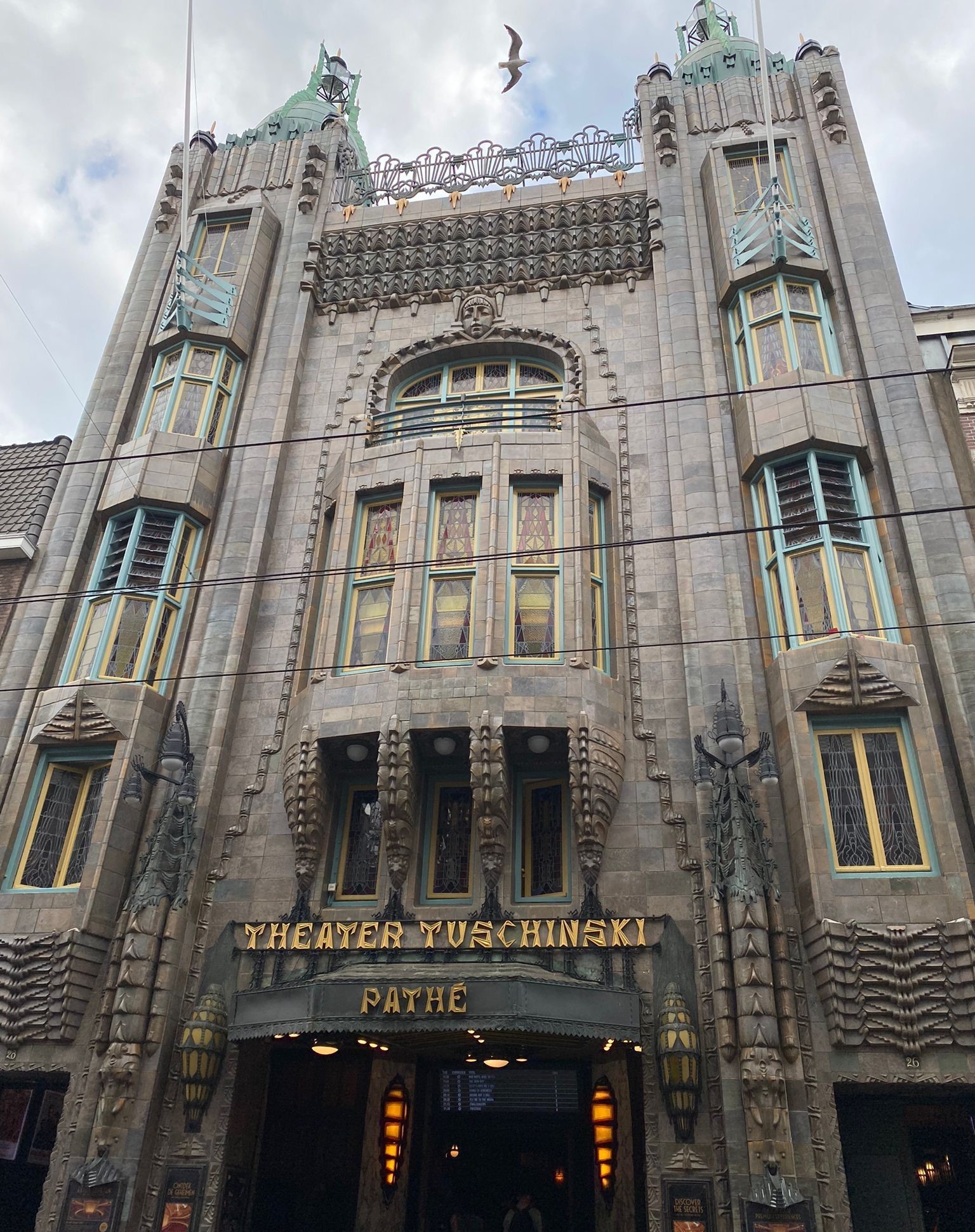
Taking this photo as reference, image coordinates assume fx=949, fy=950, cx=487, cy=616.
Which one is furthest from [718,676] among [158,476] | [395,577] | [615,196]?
[615,196]

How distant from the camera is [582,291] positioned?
81.0 feet

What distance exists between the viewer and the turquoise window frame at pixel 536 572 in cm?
1795

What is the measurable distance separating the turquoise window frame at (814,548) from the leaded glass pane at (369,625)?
7.51m

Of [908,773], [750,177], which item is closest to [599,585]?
[908,773]

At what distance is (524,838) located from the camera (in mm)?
17734

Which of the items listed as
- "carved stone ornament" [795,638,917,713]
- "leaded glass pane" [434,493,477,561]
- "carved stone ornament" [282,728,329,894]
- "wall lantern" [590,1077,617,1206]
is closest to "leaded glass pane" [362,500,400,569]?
"leaded glass pane" [434,493,477,561]

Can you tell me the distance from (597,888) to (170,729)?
8491mm

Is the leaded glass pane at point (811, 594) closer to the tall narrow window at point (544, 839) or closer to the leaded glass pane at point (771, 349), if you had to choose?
the leaded glass pane at point (771, 349)

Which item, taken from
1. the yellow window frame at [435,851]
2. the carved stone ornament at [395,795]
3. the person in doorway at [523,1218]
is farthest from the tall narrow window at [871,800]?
the person in doorway at [523,1218]

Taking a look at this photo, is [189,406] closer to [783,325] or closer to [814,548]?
[783,325]

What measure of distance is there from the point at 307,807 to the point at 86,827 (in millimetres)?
4527

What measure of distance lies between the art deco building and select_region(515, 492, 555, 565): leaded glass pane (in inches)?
4.2

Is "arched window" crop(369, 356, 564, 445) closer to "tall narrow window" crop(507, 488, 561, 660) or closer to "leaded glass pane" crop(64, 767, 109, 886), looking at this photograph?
"tall narrow window" crop(507, 488, 561, 660)

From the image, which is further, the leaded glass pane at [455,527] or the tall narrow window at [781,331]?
the tall narrow window at [781,331]
